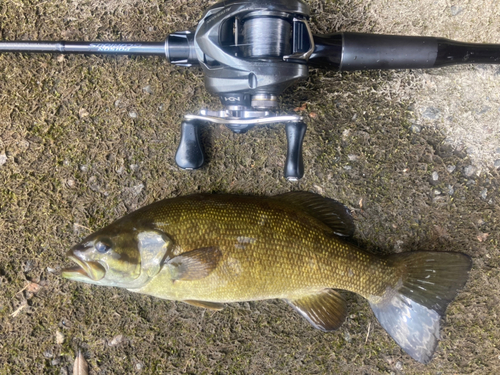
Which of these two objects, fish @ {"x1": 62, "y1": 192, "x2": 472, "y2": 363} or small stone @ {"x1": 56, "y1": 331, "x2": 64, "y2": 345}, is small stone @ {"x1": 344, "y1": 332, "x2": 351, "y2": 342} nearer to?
fish @ {"x1": 62, "y1": 192, "x2": 472, "y2": 363}

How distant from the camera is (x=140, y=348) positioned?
204 cm

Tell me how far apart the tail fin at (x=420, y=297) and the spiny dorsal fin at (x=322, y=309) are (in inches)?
7.9

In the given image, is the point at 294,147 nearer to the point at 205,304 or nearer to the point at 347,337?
the point at 205,304

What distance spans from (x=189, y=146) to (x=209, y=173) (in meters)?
0.27

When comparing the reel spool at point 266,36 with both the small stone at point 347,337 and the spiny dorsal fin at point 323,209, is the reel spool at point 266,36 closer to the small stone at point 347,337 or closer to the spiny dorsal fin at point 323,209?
the spiny dorsal fin at point 323,209

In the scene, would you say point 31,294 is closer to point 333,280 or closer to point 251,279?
point 251,279

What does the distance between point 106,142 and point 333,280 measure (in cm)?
153

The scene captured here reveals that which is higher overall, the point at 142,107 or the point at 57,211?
the point at 142,107

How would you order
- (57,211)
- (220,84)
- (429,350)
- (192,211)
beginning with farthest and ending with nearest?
(57,211) < (429,350) < (192,211) < (220,84)

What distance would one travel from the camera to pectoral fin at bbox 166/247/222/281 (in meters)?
1.66

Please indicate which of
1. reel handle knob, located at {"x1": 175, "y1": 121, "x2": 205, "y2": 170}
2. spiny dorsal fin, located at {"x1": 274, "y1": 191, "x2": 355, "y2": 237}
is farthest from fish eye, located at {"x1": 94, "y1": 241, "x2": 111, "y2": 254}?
spiny dorsal fin, located at {"x1": 274, "y1": 191, "x2": 355, "y2": 237}

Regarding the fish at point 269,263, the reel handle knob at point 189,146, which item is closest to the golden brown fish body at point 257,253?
the fish at point 269,263

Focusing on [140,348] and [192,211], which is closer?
[192,211]

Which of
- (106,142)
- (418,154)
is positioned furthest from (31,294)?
(418,154)
